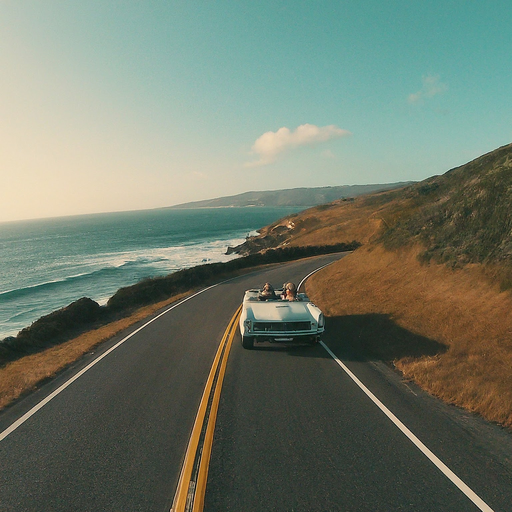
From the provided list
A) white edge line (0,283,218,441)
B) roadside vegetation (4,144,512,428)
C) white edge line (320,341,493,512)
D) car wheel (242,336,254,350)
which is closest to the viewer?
white edge line (320,341,493,512)

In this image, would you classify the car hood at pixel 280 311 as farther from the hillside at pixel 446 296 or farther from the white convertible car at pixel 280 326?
the hillside at pixel 446 296

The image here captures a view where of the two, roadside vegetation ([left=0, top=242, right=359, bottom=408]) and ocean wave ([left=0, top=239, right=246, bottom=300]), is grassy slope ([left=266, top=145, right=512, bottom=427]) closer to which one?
roadside vegetation ([left=0, top=242, right=359, bottom=408])

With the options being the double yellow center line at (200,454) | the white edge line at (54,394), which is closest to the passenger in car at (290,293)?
the double yellow center line at (200,454)

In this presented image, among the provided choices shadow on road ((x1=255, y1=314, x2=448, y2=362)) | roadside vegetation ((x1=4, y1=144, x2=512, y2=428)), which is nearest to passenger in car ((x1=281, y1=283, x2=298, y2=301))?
shadow on road ((x1=255, y1=314, x2=448, y2=362))

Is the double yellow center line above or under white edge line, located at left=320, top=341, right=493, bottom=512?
above

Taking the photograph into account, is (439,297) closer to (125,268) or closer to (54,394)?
(54,394)

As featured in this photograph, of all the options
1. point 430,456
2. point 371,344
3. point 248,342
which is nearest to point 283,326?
point 248,342
